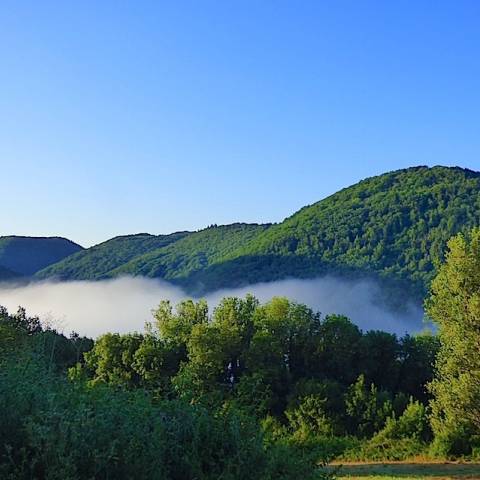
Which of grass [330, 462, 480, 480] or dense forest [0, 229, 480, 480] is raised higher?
dense forest [0, 229, 480, 480]

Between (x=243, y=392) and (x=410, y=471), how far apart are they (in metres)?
19.8

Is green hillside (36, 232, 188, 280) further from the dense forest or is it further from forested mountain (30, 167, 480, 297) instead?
the dense forest

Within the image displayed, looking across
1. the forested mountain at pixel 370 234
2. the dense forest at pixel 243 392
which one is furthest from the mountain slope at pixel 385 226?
the dense forest at pixel 243 392

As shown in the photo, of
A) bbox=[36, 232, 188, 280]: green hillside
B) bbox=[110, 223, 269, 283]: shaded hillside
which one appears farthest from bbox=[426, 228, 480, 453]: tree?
A: bbox=[36, 232, 188, 280]: green hillside

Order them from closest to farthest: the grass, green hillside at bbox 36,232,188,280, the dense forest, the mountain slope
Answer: the dense forest, the grass, the mountain slope, green hillside at bbox 36,232,188,280

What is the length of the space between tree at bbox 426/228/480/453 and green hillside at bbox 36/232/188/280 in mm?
158032

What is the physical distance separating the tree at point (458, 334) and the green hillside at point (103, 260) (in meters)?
158

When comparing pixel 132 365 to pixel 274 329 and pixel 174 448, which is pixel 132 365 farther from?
pixel 174 448

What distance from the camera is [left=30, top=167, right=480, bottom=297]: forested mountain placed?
11131cm

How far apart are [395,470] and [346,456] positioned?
4703 millimetres

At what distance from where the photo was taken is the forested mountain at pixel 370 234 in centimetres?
11131

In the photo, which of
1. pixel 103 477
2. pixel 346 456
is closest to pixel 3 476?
pixel 103 477

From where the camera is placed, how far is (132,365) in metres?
39.4

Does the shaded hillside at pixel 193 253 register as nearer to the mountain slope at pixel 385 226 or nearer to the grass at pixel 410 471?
the mountain slope at pixel 385 226
